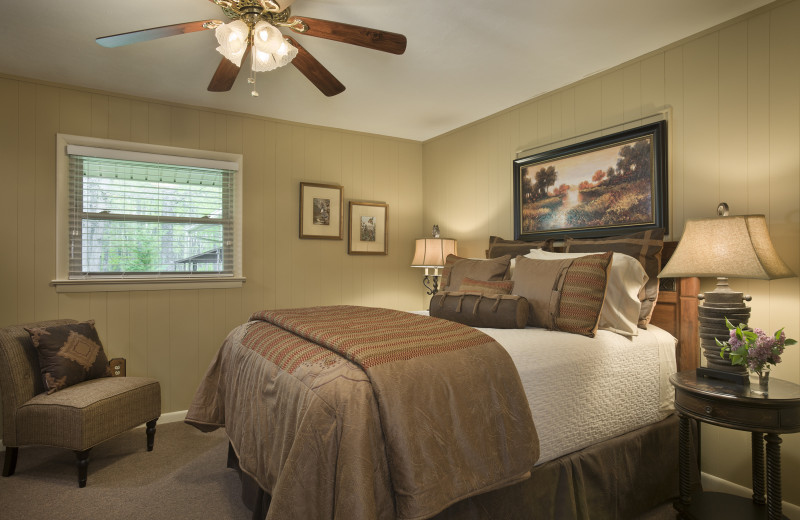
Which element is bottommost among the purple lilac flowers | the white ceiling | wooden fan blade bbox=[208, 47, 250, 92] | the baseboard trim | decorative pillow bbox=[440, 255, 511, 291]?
the baseboard trim

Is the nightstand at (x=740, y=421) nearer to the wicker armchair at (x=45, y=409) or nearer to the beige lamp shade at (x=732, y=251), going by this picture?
the beige lamp shade at (x=732, y=251)

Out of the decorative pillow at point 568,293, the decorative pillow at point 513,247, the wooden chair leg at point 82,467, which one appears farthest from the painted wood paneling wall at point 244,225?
the decorative pillow at point 568,293

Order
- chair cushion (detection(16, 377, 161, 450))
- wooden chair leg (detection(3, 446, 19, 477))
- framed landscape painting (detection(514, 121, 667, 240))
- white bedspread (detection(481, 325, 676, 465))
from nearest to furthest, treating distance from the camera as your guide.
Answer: white bedspread (detection(481, 325, 676, 465)) < chair cushion (detection(16, 377, 161, 450)) < wooden chair leg (detection(3, 446, 19, 477)) < framed landscape painting (detection(514, 121, 667, 240))

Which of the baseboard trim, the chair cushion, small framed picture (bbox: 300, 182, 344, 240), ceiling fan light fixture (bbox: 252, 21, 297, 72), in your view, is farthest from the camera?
small framed picture (bbox: 300, 182, 344, 240)

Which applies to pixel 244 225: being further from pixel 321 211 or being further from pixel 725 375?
pixel 725 375

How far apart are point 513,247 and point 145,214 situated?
2.78 meters

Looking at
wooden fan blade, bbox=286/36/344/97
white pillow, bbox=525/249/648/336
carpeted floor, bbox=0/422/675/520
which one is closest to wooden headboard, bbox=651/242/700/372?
white pillow, bbox=525/249/648/336

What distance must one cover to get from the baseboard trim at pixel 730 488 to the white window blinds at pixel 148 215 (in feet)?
11.5

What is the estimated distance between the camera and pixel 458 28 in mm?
2412

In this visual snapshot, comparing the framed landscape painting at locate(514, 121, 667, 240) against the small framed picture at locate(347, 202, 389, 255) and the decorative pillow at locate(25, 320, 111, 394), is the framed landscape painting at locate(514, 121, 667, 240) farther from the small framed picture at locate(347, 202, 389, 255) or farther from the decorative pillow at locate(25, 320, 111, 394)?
the decorative pillow at locate(25, 320, 111, 394)

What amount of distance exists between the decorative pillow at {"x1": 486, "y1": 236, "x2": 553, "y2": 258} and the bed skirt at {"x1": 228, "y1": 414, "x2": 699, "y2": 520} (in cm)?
128

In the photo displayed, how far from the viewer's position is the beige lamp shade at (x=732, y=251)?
1.86 m

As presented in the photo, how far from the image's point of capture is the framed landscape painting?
263cm

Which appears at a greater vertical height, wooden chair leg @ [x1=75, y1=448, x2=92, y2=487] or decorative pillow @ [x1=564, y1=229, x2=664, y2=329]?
decorative pillow @ [x1=564, y1=229, x2=664, y2=329]
